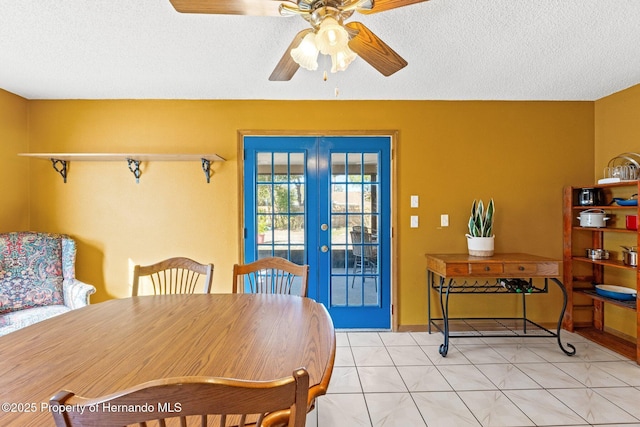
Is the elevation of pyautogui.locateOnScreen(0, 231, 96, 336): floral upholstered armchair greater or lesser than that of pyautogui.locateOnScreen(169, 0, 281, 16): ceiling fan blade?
lesser

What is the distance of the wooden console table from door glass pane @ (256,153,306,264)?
1.33m

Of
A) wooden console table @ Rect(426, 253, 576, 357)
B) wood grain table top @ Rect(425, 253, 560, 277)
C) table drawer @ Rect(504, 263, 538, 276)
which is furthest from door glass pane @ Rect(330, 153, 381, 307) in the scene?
table drawer @ Rect(504, 263, 538, 276)

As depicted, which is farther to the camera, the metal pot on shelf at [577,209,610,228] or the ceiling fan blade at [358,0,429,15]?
the metal pot on shelf at [577,209,610,228]

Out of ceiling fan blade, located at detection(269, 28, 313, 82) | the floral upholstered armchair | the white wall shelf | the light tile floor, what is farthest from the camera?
the white wall shelf

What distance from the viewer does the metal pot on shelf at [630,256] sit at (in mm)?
2463

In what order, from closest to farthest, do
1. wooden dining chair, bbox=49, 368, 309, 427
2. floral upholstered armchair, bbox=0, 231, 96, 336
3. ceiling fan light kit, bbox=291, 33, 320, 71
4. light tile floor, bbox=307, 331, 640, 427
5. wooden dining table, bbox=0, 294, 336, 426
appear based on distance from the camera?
wooden dining chair, bbox=49, 368, 309, 427 → wooden dining table, bbox=0, 294, 336, 426 → ceiling fan light kit, bbox=291, 33, 320, 71 → light tile floor, bbox=307, 331, 640, 427 → floral upholstered armchair, bbox=0, 231, 96, 336

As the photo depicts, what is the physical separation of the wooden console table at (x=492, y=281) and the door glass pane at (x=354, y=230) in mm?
586

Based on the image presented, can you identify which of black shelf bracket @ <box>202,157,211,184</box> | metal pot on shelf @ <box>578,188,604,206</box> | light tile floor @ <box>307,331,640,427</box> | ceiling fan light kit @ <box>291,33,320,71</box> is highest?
ceiling fan light kit @ <box>291,33,320,71</box>

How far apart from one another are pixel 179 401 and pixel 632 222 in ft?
11.5

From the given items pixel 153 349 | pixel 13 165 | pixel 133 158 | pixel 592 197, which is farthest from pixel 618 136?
pixel 13 165

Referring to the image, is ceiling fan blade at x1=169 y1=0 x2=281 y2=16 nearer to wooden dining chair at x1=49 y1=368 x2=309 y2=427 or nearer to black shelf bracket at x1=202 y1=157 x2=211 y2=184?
wooden dining chair at x1=49 y1=368 x2=309 y2=427

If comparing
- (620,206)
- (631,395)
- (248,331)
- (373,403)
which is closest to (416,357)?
(373,403)

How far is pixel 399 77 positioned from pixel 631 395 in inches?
109

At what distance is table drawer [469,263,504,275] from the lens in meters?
2.53
